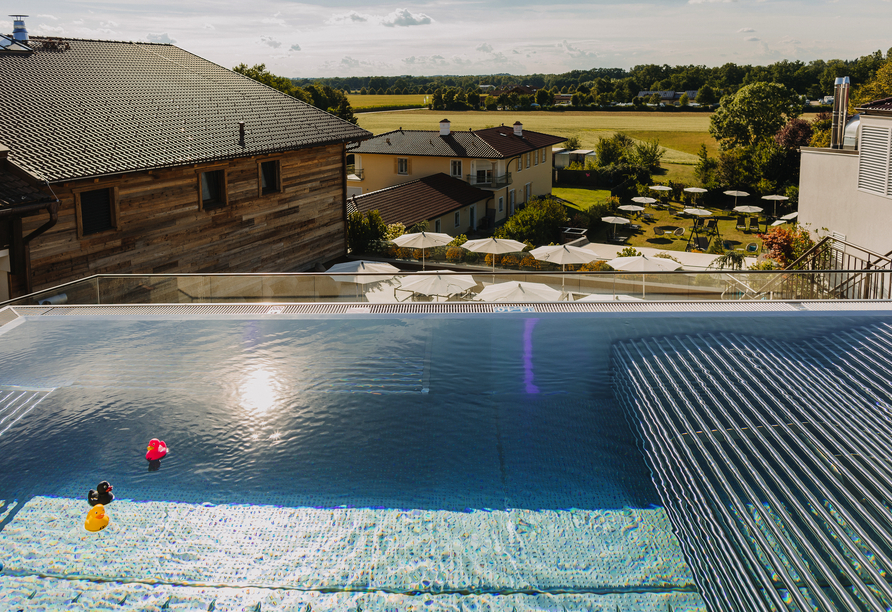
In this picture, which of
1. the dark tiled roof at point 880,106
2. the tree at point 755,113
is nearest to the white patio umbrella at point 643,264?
the dark tiled roof at point 880,106

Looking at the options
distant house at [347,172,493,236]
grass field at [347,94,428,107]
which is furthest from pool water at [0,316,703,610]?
grass field at [347,94,428,107]

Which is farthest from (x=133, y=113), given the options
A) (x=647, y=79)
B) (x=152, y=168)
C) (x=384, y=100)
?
(x=647, y=79)

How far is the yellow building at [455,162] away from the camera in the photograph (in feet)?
144

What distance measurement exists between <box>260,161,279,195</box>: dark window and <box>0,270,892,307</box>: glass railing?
7723mm

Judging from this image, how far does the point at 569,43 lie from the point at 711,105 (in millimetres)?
36013

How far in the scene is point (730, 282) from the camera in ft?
32.6

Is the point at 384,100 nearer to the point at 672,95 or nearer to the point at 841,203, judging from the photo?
the point at 672,95

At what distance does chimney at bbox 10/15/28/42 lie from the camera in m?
17.1

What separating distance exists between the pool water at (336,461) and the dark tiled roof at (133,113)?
15.8 ft

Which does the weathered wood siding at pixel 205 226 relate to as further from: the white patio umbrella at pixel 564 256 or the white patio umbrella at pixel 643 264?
the white patio umbrella at pixel 643 264

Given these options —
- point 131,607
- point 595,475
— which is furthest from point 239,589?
point 595,475

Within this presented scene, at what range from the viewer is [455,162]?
144 ft

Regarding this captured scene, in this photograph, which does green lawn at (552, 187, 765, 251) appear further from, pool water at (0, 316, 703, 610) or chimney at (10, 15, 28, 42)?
chimney at (10, 15, 28, 42)

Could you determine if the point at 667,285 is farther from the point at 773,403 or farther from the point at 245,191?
the point at 245,191
